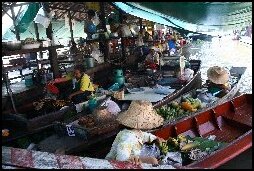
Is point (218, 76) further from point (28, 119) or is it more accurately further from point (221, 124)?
point (28, 119)

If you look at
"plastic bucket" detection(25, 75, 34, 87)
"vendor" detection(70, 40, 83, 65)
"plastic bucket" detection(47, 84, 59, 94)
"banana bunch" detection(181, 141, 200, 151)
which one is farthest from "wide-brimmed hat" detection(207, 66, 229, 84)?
"plastic bucket" detection(25, 75, 34, 87)

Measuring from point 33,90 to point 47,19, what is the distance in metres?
1.86

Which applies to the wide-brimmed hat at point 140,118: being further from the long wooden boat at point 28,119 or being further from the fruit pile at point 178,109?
the long wooden boat at point 28,119

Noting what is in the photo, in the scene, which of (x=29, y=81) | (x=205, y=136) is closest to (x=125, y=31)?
(x=29, y=81)

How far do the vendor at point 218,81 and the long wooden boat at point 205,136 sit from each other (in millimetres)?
862

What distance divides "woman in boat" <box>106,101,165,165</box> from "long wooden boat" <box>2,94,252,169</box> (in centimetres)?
37

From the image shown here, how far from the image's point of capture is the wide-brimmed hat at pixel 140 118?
12.6 feet

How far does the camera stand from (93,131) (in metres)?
5.16

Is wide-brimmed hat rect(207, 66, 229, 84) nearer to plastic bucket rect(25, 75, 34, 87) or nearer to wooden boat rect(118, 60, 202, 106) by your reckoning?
wooden boat rect(118, 60, 202, 106)

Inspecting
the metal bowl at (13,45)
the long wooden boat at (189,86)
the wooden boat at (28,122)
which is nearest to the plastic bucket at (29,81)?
the metal bowl at (13,45)

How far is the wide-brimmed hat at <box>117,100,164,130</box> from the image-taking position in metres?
3.84

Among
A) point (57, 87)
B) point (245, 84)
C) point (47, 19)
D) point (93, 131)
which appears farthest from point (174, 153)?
point (245, 84)

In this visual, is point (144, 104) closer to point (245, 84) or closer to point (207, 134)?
point (207, 134)

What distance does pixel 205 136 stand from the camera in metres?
5.63
